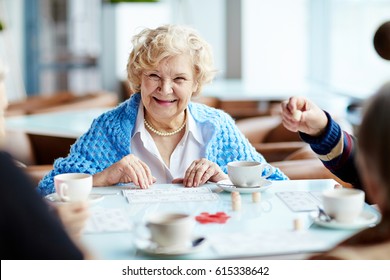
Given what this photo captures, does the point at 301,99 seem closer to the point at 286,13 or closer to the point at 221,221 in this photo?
the point at 221,221

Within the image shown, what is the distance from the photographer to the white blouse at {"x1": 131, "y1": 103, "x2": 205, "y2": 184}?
7.71ft

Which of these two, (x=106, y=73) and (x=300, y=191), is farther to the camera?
(x=106, y=73)

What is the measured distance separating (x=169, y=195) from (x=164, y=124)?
0.55 m

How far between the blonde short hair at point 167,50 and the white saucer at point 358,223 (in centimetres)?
94

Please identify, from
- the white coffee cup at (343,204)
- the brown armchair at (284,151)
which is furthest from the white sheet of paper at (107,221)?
the brown armchair at (284,151)

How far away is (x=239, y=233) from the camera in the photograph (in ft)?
4.98

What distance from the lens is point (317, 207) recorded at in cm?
172

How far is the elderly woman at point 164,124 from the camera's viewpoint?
90.1 inches

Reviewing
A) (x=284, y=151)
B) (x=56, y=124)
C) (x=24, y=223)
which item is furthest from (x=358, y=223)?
(x=56, y=124)

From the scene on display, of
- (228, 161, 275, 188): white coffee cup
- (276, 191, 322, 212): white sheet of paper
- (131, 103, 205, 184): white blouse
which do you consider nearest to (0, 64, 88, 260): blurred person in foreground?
(276, 191, 322, 212): white sheet of paper

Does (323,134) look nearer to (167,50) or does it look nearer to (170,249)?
(167,50)

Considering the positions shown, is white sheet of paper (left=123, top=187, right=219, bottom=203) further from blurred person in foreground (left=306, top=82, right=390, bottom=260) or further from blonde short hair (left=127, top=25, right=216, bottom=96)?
blurred person in foreground (left=306, top=82, right=390, bottom=260)

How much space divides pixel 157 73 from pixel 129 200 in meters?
0.63
